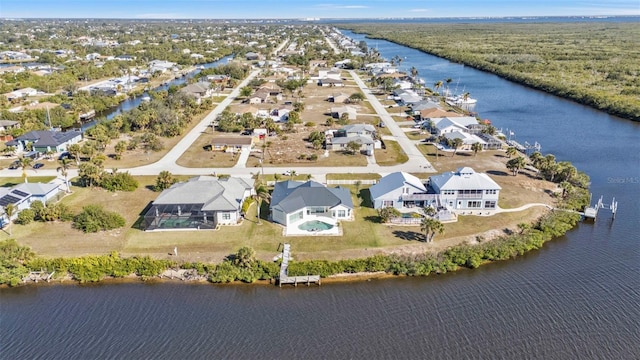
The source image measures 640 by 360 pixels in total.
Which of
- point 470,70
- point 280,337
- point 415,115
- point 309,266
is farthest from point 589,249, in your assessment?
point 470,70

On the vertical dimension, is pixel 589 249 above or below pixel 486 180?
below

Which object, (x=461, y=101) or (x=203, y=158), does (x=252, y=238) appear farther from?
(x=461, y=101)

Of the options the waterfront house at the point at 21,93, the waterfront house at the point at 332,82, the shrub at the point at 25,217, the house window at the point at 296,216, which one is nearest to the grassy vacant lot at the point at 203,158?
the shrub at the point at 25,217

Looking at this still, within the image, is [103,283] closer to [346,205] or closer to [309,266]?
[309,266]

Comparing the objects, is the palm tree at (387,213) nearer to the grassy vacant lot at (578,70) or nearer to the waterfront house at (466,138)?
the waterfront house at (466,138)

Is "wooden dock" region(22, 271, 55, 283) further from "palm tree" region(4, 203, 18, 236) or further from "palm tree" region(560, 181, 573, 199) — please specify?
"palm tree" region(560, 181, 573, 199)

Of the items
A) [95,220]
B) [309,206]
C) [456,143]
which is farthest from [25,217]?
[456,143]
